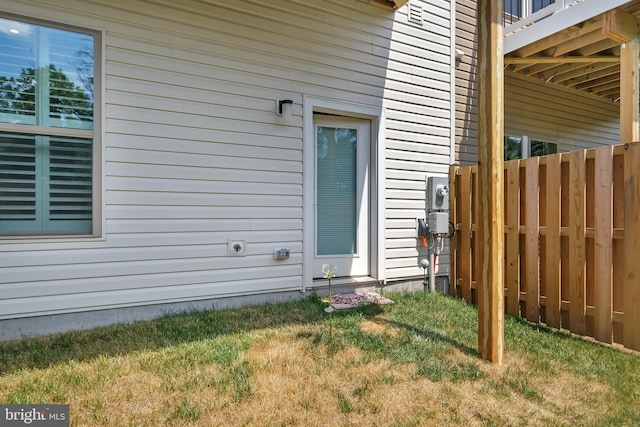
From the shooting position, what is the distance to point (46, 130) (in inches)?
121

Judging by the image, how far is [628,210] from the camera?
10.1 ft

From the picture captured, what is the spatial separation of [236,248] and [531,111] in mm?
5836

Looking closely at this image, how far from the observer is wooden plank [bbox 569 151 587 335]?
3.38 m

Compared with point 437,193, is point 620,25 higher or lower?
higher

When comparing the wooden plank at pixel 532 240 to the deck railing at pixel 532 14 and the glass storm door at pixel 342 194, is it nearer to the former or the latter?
the glass storm door at pixel 342 194

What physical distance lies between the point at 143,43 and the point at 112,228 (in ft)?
5.78

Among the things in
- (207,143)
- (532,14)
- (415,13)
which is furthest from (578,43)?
(207,143)

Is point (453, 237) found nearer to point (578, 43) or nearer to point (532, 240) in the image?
point (532, 240)

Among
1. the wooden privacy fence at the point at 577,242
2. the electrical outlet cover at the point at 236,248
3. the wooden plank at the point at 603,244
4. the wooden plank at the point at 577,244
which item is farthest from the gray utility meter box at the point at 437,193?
the electrical outlet cover at the point at 236,248

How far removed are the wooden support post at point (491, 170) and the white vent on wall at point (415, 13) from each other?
235 centimetres

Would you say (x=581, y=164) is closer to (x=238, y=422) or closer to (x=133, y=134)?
(x=238, y=422)

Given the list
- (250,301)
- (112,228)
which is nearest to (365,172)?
(250,301)

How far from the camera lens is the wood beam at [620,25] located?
13.7 ft

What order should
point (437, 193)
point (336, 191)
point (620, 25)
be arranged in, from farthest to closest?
point (437, 193) → point (336, 191) → point (620, 25)
